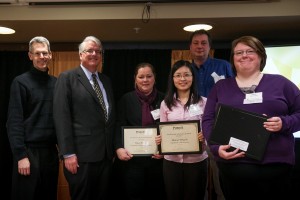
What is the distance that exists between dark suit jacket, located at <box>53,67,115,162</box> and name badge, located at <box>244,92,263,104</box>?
1.13 meters

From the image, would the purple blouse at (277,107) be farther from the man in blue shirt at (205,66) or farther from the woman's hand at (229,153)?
the man in blue shirt at (205,66)

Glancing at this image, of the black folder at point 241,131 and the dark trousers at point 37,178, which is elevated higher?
the black folder at point 241,131

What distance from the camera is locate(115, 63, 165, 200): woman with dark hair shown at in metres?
2.58

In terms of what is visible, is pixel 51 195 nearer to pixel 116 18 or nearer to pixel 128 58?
pixel 116 18

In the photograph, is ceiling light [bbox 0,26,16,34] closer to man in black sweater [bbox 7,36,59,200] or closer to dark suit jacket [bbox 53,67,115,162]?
man in black sweater [bbox 7,36,59,200]

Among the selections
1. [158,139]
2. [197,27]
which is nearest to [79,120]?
[158,139]

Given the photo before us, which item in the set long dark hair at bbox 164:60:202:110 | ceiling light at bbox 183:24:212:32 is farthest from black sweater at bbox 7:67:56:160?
ceiling light at bbox 183:24:212:32

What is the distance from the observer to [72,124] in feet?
7.73

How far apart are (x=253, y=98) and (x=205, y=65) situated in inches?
45.4

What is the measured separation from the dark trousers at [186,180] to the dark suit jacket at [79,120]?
21.2 inches

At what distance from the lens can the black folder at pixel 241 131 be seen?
5.76 ft

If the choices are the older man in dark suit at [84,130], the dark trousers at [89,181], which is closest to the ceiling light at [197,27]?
the older man in dark suit at [84,130]

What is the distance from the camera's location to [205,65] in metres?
2.93

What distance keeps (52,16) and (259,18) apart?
7.78 feet
